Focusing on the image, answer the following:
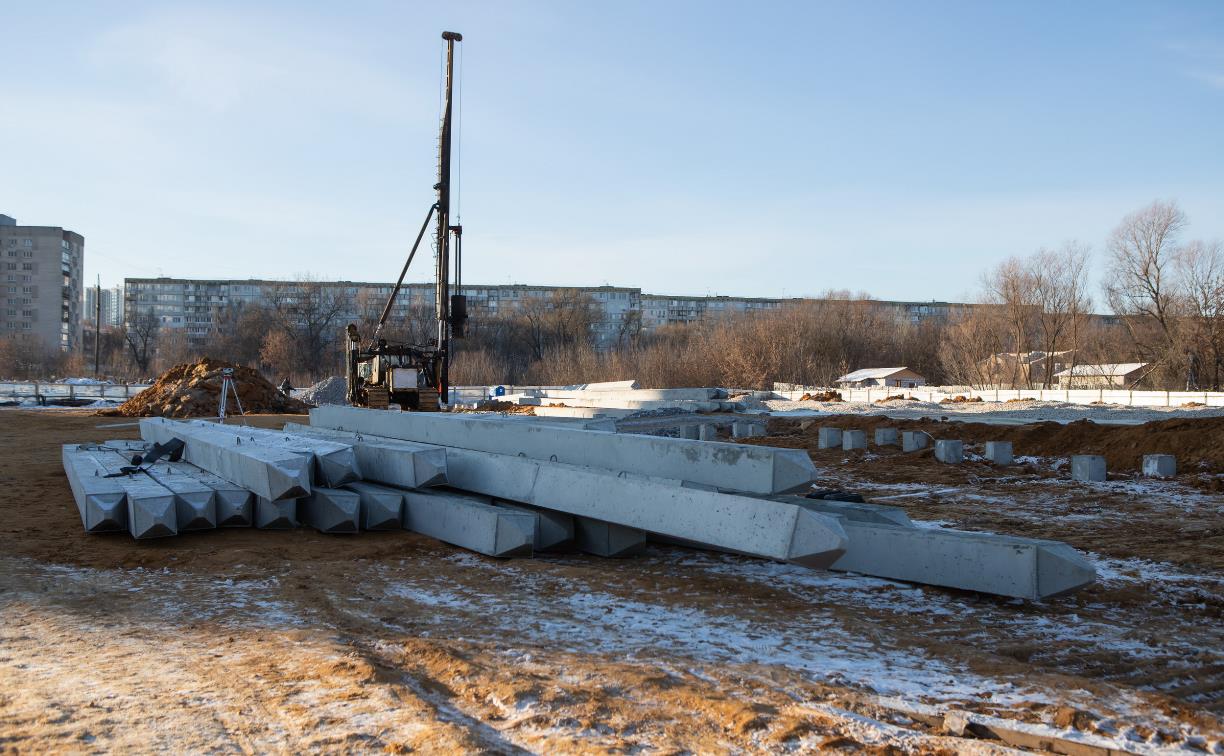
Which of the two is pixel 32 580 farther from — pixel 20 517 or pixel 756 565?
pixel 756 565

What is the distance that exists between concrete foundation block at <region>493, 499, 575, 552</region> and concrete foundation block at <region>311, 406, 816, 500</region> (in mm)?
337

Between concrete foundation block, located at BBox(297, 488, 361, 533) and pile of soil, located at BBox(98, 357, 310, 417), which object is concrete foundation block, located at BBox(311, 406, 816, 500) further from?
pile of soil, located at BBox(98, 357, 310, 417)

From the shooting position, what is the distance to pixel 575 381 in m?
40.5

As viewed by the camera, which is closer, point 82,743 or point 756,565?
point 82,743

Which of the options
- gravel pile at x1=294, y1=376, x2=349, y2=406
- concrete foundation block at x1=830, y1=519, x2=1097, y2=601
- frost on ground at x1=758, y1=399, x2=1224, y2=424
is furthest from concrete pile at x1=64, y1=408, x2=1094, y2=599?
gravel pile at x1=294, y1=376, x2=349, y2=406

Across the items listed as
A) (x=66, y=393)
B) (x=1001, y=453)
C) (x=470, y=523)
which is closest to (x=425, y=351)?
(x=1001, y=453)

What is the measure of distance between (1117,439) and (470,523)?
9659mm

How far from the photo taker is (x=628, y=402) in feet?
74.3

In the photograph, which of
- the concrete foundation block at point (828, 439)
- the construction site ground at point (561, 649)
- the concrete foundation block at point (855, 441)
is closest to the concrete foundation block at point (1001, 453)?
the concrete foundation block at point (855, 441)

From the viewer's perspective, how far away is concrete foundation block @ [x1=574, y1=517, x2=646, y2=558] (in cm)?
616

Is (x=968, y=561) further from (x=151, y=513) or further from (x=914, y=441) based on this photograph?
(x=914, y=441)

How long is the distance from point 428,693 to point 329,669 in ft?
1.68

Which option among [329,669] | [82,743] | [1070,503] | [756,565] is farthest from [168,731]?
[1070,503]

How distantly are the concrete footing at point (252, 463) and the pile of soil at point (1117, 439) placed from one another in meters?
9.33
